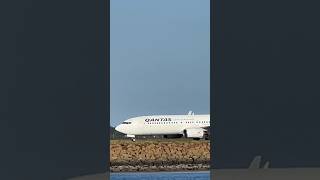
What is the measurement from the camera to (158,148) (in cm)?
1650

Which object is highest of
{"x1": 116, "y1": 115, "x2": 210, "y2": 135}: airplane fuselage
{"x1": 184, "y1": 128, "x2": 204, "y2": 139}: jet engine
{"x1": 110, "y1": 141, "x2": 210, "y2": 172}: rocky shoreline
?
{"x1": 116, "y1": 115, "x2": 210, "y2": 135}: airplane fuselage

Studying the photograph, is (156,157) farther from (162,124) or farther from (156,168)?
(162,124)

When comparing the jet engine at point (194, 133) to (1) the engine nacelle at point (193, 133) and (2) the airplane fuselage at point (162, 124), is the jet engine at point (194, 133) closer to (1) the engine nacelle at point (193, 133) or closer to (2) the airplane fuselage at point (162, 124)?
(1) the engine nacelle at point (193, 133)

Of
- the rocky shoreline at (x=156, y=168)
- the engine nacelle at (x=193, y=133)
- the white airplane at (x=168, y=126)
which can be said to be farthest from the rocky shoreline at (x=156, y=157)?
the white airplane at (x=168, y=126)

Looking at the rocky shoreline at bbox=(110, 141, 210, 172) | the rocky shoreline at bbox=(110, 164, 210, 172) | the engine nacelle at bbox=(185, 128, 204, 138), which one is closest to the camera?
the rocky shoreline at bbox=(110, 164, 210, 172)

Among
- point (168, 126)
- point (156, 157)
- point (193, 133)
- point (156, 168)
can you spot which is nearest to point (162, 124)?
point (168, 126)

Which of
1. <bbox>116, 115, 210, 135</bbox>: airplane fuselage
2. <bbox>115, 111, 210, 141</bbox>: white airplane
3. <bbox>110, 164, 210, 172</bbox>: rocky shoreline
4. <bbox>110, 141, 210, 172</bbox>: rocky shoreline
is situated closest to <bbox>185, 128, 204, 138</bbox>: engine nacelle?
<bbox>115, 111, 210, 141</bbox>: white airplane

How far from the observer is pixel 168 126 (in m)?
18.6

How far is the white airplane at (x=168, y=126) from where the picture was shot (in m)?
18.5

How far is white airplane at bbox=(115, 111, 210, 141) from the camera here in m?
18.5

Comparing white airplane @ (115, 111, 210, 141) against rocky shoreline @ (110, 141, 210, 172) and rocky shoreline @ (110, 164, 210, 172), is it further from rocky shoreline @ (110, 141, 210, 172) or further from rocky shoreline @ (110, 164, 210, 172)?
rocky shoreline @ (110, 164, 210, 172)
